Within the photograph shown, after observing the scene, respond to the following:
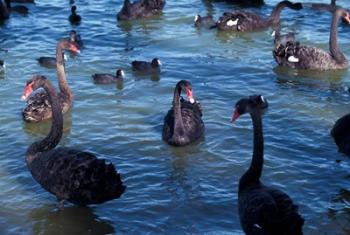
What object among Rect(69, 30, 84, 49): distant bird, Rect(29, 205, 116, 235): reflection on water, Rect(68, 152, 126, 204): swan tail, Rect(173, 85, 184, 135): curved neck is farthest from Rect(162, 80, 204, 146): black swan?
Rect(69, 30, 84, 49): distant bird

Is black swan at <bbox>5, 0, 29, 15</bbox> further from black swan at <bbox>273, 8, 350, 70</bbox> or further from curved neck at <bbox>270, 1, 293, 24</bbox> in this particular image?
black swan at <bbox>273, 8, 350, 70</bbox>

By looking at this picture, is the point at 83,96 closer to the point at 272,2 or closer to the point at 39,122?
the point at 39,122

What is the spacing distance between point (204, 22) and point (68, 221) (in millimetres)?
9280

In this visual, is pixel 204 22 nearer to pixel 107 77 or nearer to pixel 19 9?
pixel 107 77

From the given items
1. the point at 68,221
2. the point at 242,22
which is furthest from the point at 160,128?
the point at 242,22

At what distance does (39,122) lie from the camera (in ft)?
35.9

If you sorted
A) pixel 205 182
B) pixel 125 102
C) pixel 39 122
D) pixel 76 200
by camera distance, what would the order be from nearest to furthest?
pixel 76 200 → pixel 205 182 → pixel 39 122 → pixel 125 102

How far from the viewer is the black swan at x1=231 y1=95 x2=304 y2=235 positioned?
6.32 metres

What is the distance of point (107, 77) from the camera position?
12430mm

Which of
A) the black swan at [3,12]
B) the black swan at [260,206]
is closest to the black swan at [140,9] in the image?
the black swan at [3,12]

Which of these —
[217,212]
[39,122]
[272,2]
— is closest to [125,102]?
[39,122]

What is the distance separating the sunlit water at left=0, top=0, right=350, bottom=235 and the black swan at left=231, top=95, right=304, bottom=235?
0.73 m

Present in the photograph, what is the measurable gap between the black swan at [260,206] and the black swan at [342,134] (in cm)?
218

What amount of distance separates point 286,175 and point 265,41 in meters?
7.02
